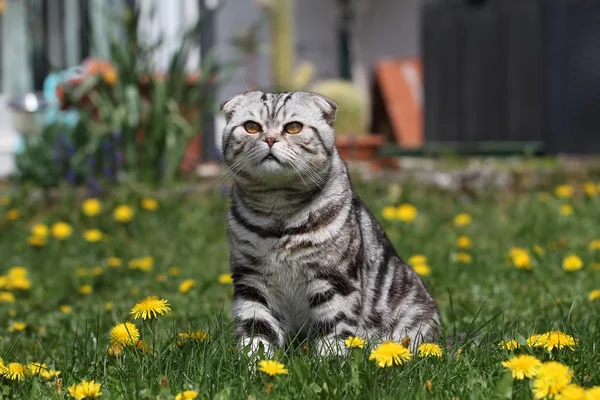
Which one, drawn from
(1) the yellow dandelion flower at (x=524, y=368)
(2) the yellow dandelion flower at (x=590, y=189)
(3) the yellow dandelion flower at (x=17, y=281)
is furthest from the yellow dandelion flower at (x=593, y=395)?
(2) the yellow dandelion flower at (x=590, y=189)

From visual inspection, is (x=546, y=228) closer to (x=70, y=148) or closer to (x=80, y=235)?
(x=80, y=235)

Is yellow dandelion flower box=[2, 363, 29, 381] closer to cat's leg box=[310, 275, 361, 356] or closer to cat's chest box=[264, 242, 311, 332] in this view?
cat's chest box=[264, 242, 311, 332]

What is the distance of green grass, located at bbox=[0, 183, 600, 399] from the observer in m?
2.23

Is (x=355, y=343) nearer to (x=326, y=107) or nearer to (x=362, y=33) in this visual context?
(x=326, y=107)

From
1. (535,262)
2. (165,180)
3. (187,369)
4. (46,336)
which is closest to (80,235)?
(165,180)

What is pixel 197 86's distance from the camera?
6504 mm

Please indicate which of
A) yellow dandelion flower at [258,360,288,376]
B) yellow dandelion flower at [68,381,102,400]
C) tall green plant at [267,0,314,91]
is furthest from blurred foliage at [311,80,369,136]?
yellow dandelion flower at [68,381,102,400]

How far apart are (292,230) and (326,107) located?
443 millimetres

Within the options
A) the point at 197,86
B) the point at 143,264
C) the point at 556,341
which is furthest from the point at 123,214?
the point at 556,341

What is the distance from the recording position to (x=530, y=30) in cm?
781

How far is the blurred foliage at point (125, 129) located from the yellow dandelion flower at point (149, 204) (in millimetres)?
506

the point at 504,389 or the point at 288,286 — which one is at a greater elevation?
the point at 288,286

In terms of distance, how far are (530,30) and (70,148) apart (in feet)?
14.7

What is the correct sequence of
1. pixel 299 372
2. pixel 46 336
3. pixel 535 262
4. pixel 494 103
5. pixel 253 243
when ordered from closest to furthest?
pixel 299 372, pixel 253 243, pixel 46 336, pixel 535 262, pixel 494 103
